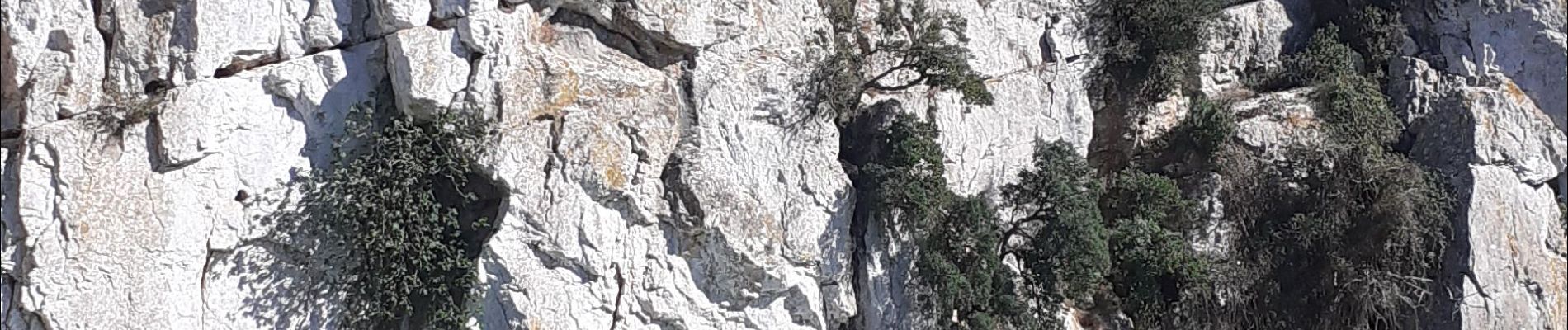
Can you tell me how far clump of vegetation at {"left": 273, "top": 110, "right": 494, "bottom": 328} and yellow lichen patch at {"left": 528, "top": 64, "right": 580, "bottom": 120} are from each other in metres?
0.55

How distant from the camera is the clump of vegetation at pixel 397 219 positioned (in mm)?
12992

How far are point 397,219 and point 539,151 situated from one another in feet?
4.51

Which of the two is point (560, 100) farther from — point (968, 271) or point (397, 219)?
point (968, 271)

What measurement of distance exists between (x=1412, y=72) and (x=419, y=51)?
38.0 feet

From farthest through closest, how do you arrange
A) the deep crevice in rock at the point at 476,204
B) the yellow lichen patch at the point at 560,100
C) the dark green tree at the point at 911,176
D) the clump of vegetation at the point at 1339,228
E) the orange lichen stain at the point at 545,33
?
1. the clump of vegetation at the point at 1339,228
2. the dark green tree at the point at 911,176
3. the orange lichen stain at the point at 545,33
4. the yellow lichen patch at the point at 560,100
5. the deep crevice in rock at the point at 476,204

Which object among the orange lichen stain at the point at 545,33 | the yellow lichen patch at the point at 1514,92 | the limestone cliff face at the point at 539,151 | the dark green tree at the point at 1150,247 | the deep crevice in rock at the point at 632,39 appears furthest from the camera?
the yellow lichen patch at the point at 1514,92

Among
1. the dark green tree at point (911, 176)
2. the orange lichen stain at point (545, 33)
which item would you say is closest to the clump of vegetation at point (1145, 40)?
the dark green tree at point (911, 176)

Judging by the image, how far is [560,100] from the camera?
1357cm

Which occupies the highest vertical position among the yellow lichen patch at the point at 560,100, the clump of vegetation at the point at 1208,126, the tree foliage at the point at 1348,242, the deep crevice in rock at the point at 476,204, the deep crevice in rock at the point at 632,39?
the deep crevice in rock at the point at 632,39

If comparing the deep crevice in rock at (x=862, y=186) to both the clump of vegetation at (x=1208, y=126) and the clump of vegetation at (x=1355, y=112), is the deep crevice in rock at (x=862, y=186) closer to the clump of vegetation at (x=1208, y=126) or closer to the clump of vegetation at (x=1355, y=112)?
the clump of vegetation at (x=1208, y=126)

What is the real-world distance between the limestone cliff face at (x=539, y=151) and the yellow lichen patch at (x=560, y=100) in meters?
0.03

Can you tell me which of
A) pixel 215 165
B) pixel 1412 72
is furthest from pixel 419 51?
pixel 1412 72

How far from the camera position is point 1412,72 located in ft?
57.8

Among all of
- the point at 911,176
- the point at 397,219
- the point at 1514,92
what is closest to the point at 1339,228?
the point at 1514,92
